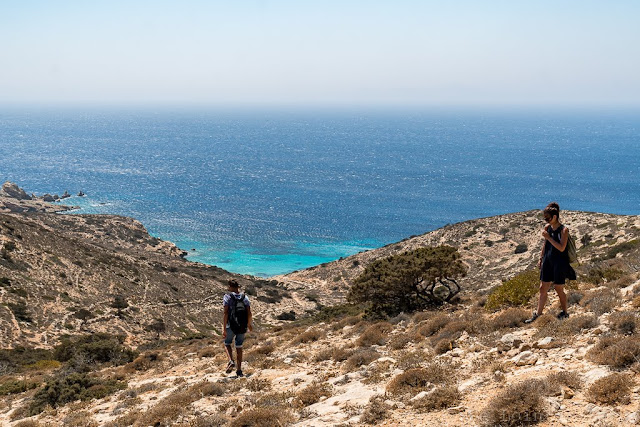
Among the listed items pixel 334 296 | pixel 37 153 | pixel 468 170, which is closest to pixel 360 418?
pixel 334 296

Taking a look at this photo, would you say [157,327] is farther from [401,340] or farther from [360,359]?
[360,359]

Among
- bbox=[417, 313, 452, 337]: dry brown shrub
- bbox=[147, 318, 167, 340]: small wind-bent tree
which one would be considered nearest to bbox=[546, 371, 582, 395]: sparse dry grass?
bbox=[417, 313, 452, 337]: dry brown shrub

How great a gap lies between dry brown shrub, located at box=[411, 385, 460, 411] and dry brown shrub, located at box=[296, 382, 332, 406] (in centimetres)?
208

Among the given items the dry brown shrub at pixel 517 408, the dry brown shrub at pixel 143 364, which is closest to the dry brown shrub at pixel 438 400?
the dry brown shrub at pixel 517 408

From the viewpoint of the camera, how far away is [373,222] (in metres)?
97.9

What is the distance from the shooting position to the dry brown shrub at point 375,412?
703 cm

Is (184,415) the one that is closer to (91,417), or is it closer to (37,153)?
(91,417)

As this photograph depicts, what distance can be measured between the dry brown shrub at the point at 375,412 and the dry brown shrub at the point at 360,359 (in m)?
3.04

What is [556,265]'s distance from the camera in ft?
32.7

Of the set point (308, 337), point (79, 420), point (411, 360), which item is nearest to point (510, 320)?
point (411, 360)

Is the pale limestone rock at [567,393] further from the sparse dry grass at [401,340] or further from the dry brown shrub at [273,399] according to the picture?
the sparse dry grass at [401,340]

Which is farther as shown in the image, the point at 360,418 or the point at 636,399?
the point at 360,418

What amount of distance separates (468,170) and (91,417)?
16125 cm

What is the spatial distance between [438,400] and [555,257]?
15.6ft
